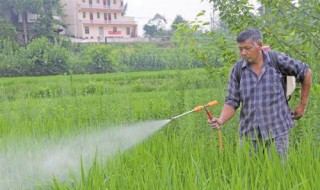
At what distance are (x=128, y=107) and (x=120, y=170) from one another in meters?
1.87

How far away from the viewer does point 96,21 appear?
41.7 m

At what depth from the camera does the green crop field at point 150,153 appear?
8.09ft

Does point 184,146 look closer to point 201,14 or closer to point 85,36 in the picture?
point 201,14

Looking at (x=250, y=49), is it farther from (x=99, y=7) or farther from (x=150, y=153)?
(x=99, y=7)

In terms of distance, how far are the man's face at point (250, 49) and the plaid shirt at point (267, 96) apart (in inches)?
3.9

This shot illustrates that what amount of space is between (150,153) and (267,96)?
1035 mm

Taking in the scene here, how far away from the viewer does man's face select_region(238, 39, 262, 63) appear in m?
2.91

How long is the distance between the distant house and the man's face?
36281 millimetres

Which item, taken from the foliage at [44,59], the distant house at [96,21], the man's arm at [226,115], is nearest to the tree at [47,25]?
the distant house at [96,21]

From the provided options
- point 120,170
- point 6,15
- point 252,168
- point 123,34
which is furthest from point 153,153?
point 123,34

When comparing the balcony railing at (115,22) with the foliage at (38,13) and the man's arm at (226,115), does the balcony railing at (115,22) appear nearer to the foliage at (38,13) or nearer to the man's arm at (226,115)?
the foliage at (38,13)

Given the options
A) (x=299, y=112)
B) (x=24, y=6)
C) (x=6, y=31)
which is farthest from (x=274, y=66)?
(x=24, y=6)

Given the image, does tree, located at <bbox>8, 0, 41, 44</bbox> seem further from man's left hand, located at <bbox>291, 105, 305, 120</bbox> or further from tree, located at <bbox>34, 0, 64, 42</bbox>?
man's left hand, located at <bbox>291, 105, 305, 120</bbox>

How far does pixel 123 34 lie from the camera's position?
43.9 m
